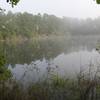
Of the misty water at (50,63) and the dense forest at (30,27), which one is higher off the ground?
the dense forest at (30,27)

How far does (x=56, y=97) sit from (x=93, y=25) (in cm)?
14817

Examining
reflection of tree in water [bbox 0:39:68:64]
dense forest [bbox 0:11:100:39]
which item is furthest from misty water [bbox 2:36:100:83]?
dense forest [bbox 0:11:100:39]

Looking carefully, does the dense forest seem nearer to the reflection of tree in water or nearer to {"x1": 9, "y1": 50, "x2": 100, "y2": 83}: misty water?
the reflection of tree in water

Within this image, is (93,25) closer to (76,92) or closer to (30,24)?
(30,24)

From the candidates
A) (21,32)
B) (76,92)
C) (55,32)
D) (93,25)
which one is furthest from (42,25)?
(76,92)

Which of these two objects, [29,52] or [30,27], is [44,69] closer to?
[29,52]

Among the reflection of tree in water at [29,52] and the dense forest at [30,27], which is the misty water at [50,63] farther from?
the dense forest at [30,27]

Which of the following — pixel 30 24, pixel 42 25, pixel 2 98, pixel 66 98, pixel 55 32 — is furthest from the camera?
pixel 55 32

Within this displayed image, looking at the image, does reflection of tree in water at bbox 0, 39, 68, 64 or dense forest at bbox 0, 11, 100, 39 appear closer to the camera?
reflection of tree in water at bbox 0, 39, 68, 64

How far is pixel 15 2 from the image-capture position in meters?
5.47

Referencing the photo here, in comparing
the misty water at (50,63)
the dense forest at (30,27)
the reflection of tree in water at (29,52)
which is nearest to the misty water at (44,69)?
the misty water at (50,63)

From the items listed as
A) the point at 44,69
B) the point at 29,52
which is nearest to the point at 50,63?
the point at 44,69

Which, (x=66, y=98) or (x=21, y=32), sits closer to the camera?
(x=66, y=98)

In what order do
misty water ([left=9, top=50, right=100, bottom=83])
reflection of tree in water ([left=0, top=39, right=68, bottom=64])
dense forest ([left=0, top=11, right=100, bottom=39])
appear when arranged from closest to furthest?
misty water ([left=9, top=50, right=100, bottom=83]) < reflection of tree in water ([left=0, top=39, right=68, bottom=64]) < dense forest ([left=0, top=11, right=100, bottom=39])
